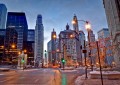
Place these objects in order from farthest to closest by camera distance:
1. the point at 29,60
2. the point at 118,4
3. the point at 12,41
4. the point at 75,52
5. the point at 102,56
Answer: the point at 29,60 → the point at 12,41 → the point at 75,52 → the point at 102,56 → the point at 118,4

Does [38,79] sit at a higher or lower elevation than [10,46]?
lower

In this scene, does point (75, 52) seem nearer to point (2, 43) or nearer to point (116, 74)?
point (2, 43)

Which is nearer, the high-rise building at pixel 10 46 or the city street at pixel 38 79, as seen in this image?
the city street at pixel 38 79

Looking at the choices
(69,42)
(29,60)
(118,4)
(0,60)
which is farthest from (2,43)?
(118,4)

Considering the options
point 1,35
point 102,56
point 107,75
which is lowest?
point 107,75

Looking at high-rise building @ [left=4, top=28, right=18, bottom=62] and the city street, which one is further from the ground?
high-rise building @ [left=4, top=28, right=18, bottom=62]

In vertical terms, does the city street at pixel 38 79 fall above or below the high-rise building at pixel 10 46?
below

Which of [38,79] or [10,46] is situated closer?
[38,79]

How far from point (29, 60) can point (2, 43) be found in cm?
3840

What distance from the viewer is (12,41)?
186250 millimetres

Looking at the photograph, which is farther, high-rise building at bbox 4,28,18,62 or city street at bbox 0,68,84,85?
high-rise building at bbox 4,28,18,62

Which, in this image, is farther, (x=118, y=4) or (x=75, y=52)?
(x=75, y=52)

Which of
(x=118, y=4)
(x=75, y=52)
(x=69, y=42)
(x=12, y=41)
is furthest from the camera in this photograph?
(x=12, y=41)

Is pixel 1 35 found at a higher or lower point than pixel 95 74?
higher
